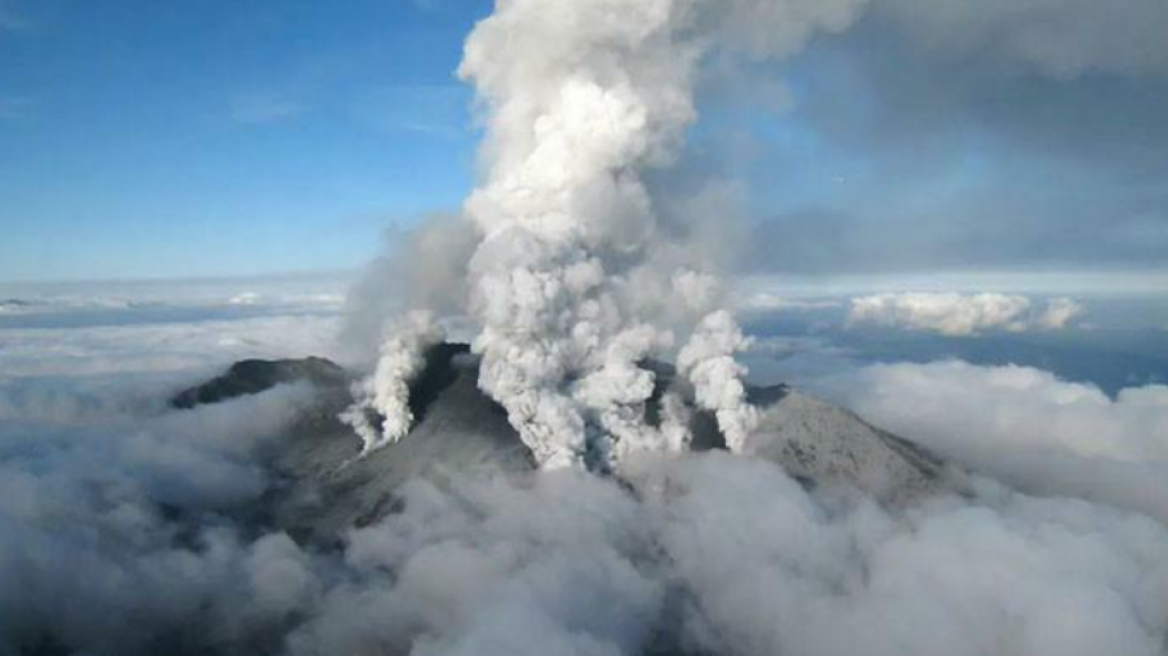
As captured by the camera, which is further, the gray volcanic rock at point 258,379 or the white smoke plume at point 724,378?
the gray volcanic rock at point 258,379

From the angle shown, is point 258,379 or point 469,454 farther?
point 258,379

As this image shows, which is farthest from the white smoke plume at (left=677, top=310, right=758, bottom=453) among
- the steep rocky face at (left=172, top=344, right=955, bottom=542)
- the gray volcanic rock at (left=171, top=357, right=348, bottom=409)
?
the gray volcanic rock at (left=171, top=357, right=348, bottom=409)

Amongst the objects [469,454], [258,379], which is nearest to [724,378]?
[469,454]

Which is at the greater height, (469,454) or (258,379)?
(258,379)

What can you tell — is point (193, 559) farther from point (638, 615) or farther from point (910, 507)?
point (910, 507)

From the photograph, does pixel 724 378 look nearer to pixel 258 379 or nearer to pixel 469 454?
pixel 469 454

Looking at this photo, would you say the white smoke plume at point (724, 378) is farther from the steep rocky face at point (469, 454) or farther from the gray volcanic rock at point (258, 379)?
the gray volcanic rock at point (258, 379)

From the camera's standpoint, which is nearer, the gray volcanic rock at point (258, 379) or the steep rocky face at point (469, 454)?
the steep rocky face at point (469, 454)

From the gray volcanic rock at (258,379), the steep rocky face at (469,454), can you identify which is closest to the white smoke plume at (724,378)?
the steep rocky face at (469,454)

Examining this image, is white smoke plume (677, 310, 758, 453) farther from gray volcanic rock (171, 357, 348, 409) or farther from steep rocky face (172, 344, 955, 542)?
gray volcanic rock (171, 357, 348, 409)
